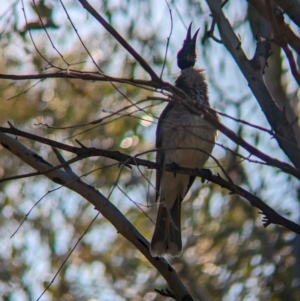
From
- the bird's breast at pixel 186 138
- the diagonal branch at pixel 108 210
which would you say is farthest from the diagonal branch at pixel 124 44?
the bird's breast at pixel 186 138

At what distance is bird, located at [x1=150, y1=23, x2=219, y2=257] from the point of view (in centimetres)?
519

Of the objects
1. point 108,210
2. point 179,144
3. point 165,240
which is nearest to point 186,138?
point 179,144

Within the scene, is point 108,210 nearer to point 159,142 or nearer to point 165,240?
point 165,240

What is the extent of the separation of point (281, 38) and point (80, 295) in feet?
16.2

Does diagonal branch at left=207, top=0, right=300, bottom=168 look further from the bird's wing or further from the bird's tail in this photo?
the bird's tail

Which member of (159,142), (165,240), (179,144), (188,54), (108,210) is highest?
(188,54)

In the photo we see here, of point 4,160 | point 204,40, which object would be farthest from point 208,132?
point 4,160

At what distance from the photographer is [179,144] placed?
5391 millimetres

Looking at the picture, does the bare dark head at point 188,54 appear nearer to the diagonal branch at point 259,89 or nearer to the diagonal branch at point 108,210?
the diagonal branch at point 259,89

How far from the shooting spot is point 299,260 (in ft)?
19.6

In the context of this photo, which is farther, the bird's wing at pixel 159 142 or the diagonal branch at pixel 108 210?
the bird's wing at pixel 159 142

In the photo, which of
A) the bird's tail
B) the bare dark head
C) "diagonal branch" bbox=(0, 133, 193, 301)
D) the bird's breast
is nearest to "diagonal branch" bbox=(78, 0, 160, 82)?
"diagonal branch" bbox=(0, 133, 193, 301)

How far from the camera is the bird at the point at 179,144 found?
204 inches

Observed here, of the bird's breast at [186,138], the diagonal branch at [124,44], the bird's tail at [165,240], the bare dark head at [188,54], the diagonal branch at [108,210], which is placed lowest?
the diagonal branch at [124,44]
